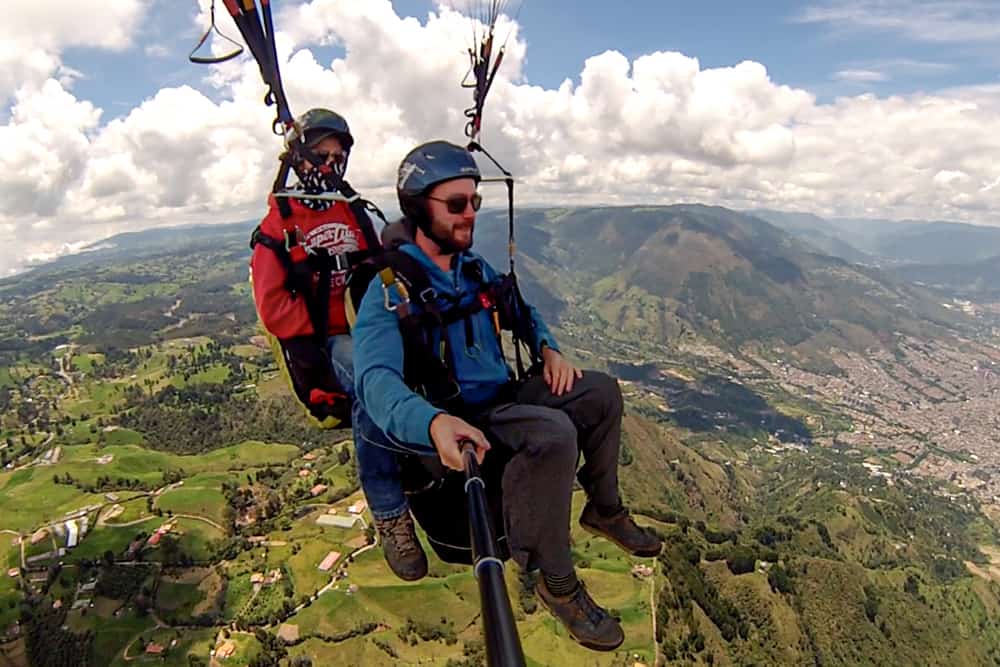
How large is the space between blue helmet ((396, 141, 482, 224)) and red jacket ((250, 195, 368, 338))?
4.59ft

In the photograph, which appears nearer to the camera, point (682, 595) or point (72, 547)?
point (682, 595)

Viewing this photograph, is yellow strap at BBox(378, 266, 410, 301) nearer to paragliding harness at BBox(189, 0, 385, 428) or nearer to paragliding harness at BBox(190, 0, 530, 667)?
paragliding harness at BBox(190, 0, 530, 667)

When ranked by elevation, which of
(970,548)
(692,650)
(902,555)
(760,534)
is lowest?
(970,548)

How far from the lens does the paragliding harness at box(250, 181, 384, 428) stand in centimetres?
543

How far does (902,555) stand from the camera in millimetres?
→ 115938

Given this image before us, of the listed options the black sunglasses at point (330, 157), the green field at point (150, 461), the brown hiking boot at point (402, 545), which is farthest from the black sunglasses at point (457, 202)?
the green field at point (150, 461)

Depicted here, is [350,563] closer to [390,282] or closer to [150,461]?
[150,461]

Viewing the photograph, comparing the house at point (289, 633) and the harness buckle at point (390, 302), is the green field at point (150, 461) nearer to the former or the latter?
the house at point (289, 633)

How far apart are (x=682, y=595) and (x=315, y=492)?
62736 millimetres

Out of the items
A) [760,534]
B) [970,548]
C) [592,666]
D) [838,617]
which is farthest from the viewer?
[970,548]

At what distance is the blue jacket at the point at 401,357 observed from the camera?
347 centimetres

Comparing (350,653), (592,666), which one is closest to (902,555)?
(592,666)

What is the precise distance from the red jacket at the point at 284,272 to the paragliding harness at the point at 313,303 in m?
0.05

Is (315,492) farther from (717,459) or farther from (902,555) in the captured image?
(717,459)
